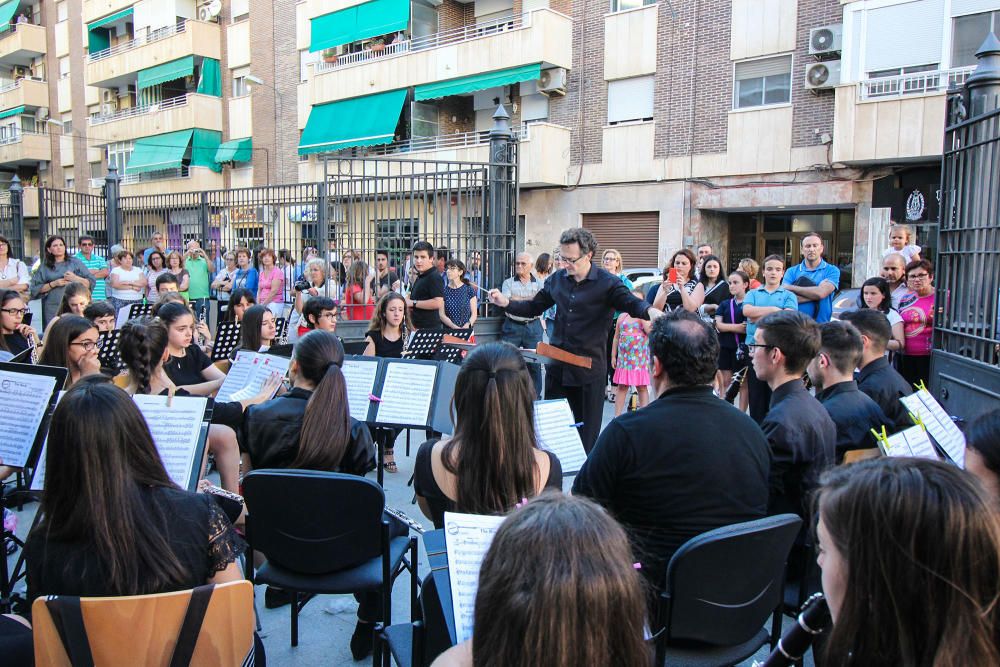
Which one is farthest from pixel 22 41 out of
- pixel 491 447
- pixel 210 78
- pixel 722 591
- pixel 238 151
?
pixel 722 591

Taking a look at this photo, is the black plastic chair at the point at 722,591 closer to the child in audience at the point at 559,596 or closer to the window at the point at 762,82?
the child in audience at the point at 559,596

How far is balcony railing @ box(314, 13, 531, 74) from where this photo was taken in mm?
19234

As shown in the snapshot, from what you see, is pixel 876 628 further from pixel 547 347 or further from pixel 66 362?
pixel 66 362

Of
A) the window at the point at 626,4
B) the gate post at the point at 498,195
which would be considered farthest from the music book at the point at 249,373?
the window at the point at 626,4

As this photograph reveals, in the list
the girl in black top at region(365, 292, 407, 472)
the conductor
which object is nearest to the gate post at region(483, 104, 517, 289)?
the girl in black top at region(365, 292, 407, 472)

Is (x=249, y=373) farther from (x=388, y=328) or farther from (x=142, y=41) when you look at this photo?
(x=142, y=41)

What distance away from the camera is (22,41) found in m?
34.0

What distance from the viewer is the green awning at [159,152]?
26969mm

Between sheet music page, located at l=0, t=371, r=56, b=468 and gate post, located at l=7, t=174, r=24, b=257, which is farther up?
gate post, located at l=7, t=174, r=24, b=257

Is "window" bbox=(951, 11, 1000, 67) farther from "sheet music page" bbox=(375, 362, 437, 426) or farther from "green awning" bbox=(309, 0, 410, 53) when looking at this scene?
"green awning" bbox=(309, 0, 410, 53)

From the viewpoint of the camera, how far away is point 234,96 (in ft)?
90.2

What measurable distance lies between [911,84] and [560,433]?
13701mm

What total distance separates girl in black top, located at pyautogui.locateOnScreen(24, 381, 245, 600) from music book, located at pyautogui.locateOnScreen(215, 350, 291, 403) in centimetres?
217

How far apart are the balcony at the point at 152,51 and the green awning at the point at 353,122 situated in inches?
272
